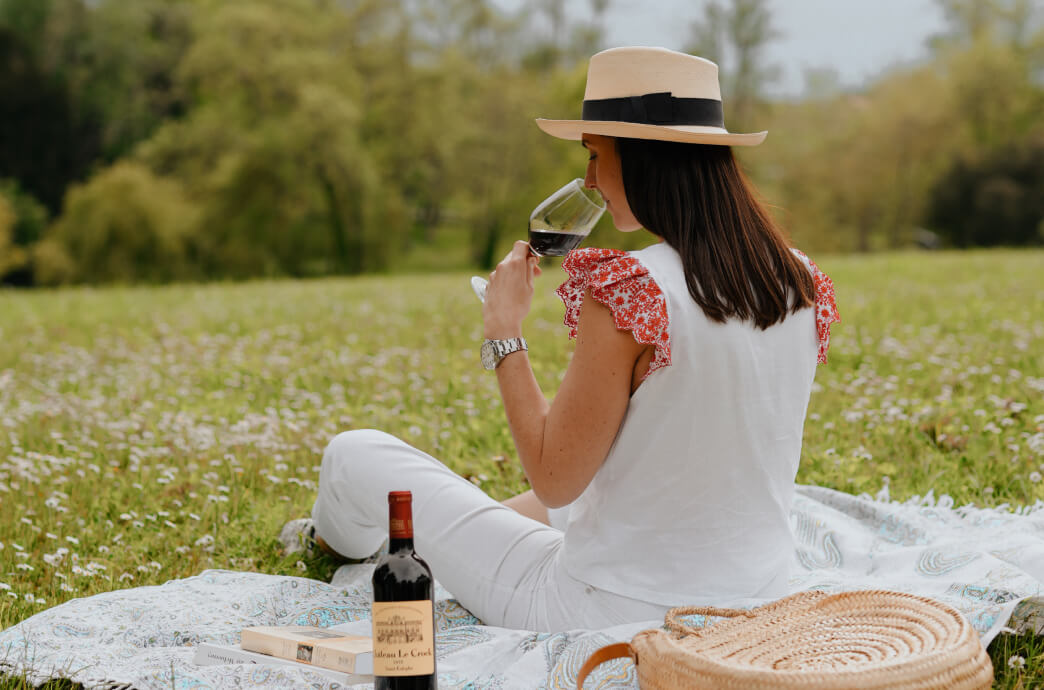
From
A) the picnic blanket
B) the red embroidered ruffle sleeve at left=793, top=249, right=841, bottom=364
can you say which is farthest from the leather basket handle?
the red embroidered ruffle sleeve at left=793, top=249, right=841, bottom=364

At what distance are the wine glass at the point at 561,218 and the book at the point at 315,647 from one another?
1005 mm

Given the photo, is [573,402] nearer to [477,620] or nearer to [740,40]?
[477,620]

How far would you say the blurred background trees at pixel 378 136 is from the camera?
39.8 metres

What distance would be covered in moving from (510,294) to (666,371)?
1.66 feet

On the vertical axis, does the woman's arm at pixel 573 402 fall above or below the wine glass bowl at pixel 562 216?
below

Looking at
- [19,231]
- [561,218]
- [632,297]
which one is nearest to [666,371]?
[632,297]

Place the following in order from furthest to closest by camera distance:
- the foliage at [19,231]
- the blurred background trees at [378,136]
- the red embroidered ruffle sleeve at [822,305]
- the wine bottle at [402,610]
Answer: the foliage at [19,231] < the blurred background trees at [378,136] < the red embroidered ruffle sleeve at [822,305] < the wine bottle at [402,610]

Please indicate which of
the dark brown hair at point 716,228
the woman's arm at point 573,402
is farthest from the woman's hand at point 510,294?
the dark brown hair at point 716,228

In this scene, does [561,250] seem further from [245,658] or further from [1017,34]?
[1017,34]

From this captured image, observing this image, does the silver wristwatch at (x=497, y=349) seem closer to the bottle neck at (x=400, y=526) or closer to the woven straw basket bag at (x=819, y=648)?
the bottle neck at (x=400, y=526)

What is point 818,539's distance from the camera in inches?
157

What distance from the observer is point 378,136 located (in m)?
45.4

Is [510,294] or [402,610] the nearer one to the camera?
[402,610]

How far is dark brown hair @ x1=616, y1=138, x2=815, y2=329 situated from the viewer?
8.61ft
